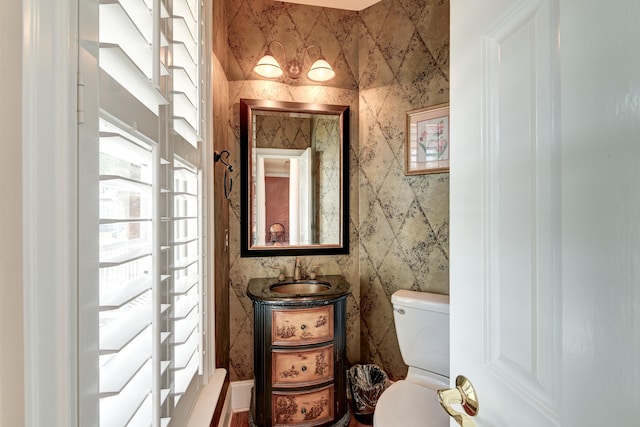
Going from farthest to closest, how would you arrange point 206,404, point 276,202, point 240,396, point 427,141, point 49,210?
point 276,202 < point 240,396 < point 427,141 < point 206,404 < point 49,210

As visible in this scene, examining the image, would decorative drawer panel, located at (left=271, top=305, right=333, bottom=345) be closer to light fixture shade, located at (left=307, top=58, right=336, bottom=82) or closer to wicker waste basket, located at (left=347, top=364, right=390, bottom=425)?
wicker waste basket, located at (left=347, top=364, right=390, bottom=425)

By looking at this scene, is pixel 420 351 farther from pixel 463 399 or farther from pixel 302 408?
pixel 463 399

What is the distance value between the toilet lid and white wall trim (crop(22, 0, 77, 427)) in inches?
50.3

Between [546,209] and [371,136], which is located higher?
[371,136]

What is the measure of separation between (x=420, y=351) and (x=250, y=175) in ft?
5.10

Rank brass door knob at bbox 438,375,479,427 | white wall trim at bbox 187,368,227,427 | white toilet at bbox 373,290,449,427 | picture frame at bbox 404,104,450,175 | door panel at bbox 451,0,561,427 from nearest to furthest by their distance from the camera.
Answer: door panel at bbox 451,0,561,427 → brass door knob at bbox 438,375,479,427 → white wall trim at bbox 187,368,227,427 → white toilet at bbox 373,290,449,427 → picture frame at bbox 404,104,450,175

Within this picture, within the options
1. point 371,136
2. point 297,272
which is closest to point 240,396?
point 297,272

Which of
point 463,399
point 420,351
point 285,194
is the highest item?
point 285,194

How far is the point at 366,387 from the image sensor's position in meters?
1.97

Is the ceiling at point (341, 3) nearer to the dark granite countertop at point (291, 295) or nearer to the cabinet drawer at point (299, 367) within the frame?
the dark granite countertop at point (291, 295)

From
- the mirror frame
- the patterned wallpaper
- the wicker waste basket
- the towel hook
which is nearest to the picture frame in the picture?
the patterned wallpaper

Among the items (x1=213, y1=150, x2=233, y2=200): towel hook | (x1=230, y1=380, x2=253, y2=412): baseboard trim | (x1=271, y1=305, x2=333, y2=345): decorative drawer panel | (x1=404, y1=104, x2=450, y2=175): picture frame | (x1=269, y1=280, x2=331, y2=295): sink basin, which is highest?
(x1=404, y1=104, x2=450, y2=175): picture frame

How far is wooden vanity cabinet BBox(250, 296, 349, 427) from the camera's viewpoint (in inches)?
66.6

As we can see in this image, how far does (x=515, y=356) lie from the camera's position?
18.8 inches
